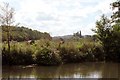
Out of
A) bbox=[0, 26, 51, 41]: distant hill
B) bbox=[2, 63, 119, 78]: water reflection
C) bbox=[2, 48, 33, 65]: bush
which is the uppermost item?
bbox=[0, 26, 51, 41]: distant hill

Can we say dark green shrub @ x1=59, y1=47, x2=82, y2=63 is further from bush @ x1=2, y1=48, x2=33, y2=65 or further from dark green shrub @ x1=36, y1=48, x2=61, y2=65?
bush @ x1=2, y1=48, x2=33, y2=65

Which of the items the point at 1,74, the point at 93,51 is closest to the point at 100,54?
the point at 93,51

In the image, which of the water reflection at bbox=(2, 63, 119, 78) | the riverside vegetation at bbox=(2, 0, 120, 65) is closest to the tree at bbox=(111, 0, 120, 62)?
the riverside vegetation at bbox=(2, 0, 120, 65)

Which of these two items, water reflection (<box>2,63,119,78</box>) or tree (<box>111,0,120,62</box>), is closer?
water reflection (<box>2,63,119,78</box>)

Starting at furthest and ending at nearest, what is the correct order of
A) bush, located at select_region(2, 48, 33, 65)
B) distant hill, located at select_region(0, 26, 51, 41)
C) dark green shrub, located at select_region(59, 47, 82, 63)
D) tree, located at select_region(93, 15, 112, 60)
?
1. tree, located at select_region(93, 15, 112, 60)
2. dark green shrub, located at select_region(59, 47, 82, 63)
3. distant hill, located at select_region(0, 26, 51, 41)
4. bush, located at select_region(2, 48, 33, 65)

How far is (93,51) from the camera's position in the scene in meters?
27.2

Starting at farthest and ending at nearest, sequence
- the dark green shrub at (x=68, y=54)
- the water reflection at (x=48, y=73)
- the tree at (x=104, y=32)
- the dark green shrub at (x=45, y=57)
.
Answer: the tree at (x=104, y=32), the dark green shrub at (x=68, y=54), the dark green shrub at (x=45, y=57), the water reflection at (x=48, y=73)

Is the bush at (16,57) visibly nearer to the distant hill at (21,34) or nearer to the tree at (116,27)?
the distant hill at (21,34)

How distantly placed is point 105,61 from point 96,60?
2.74 ft

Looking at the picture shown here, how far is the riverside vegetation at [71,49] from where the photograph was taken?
22.4 metres

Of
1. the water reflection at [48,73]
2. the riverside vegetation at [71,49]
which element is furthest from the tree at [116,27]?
the water reflection at [48,73]

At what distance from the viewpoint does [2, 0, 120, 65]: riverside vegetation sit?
73.6 ft

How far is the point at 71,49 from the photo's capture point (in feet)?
81.0

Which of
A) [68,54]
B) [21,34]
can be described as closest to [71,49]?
[68,54]
